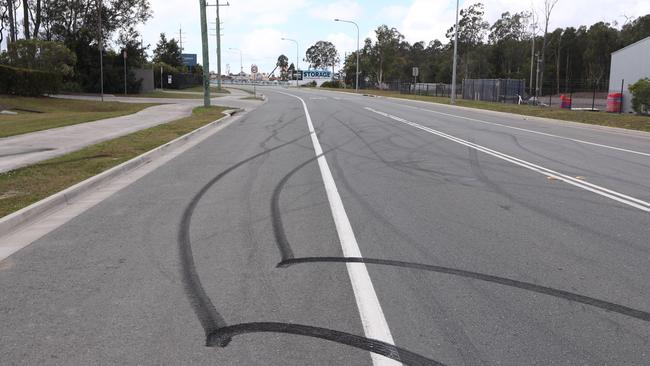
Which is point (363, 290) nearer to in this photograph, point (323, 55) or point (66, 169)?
point (66, 169)

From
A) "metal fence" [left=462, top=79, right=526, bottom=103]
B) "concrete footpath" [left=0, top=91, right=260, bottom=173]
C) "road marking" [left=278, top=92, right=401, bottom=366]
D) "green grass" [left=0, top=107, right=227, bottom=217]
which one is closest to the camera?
"road marking" [left=278, top=92, right=401, bottom=366]

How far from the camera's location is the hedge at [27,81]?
33.1m

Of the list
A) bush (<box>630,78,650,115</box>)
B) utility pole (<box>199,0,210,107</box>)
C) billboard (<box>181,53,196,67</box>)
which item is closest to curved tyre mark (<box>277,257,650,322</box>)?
utility pole (<box>199,0,210,107</box>)

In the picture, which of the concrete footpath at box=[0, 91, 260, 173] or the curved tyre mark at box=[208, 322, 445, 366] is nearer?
the curved tyre mark at box=[208, 322, 445, 366]

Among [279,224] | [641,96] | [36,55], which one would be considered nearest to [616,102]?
[641,96]

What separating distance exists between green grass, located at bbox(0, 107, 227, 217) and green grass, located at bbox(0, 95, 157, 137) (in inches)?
158

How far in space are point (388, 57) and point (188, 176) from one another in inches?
3248

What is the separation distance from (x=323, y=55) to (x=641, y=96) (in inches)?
6400

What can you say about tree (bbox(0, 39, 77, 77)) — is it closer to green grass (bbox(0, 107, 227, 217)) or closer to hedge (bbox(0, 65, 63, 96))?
hedge (bbox(0, 65, 63, 96))

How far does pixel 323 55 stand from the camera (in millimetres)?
187375

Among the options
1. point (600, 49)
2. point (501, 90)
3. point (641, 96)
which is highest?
point (600, 49)

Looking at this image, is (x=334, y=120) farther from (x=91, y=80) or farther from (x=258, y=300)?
(x=91, y=80)

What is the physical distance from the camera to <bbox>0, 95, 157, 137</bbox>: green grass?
19.0 meters

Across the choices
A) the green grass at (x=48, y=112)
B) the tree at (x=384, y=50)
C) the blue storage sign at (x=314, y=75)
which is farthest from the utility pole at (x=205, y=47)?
the blue storage sign at (x=314, y=75)
